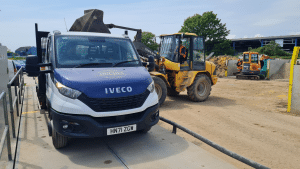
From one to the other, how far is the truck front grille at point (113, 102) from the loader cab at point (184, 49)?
5897mm

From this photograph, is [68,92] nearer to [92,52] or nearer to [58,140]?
[58,140]

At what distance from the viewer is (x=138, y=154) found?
3.94 m

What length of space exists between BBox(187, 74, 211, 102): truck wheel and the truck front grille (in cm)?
626

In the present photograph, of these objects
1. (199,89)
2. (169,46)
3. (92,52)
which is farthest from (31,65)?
(199,89)

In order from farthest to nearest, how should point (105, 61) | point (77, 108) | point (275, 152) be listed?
point (275, 152)
point (105, 61)
point (77, 108)

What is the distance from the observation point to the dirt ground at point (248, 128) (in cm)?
471

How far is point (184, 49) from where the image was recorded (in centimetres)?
955

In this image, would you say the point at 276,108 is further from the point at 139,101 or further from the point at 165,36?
the point at 139,101

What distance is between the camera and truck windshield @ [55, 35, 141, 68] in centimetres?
423

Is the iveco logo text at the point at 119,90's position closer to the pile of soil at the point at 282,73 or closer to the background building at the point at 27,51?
the background building at the point at 27,51

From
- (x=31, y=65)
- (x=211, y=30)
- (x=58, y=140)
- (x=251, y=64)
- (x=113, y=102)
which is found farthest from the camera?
(x=211, y=30)

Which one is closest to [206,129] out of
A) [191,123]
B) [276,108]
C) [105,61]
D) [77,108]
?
[191,123]

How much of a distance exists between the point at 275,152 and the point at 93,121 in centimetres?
392

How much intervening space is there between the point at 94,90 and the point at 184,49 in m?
6.60
